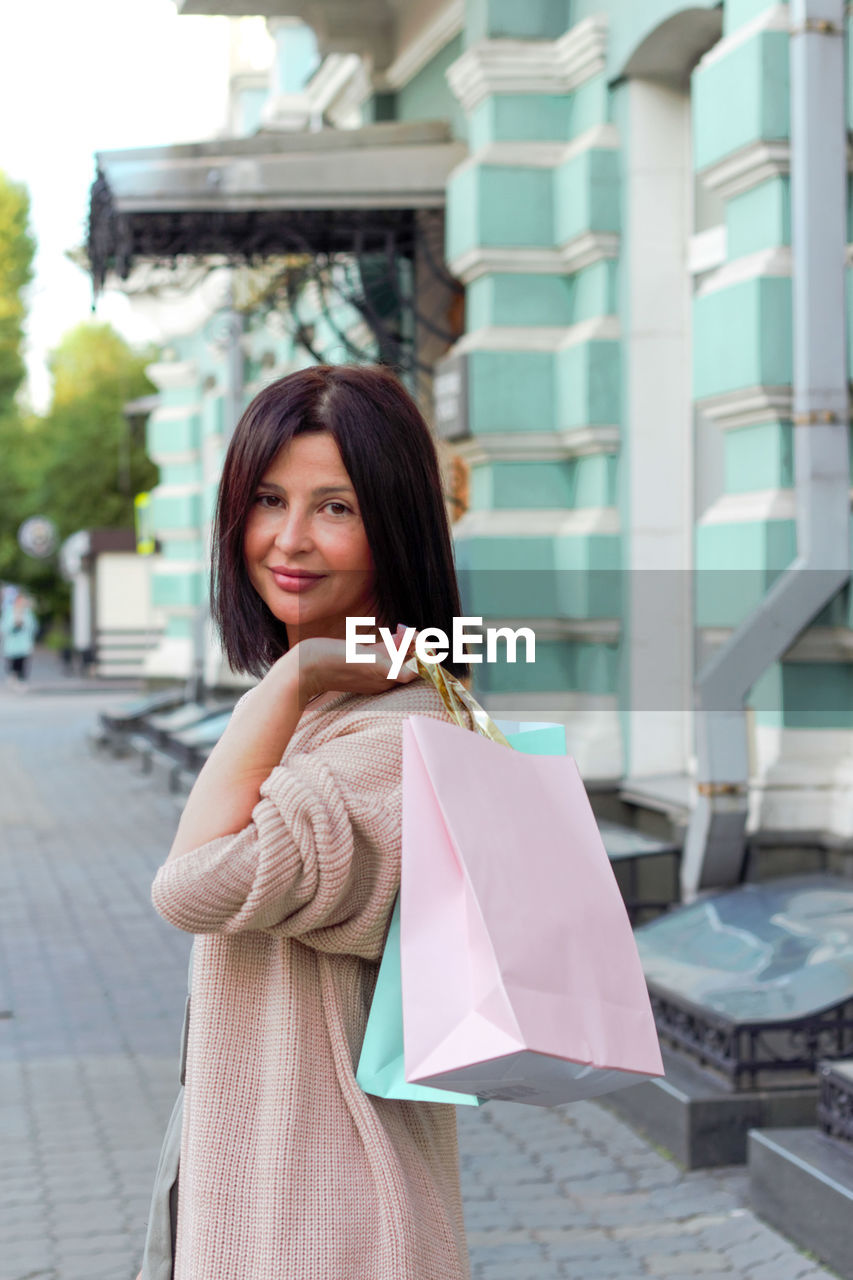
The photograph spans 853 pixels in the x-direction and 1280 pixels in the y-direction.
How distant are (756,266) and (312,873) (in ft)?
15.5

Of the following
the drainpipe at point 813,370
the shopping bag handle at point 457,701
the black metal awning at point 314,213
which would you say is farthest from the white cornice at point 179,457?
the shopping bag handle at point 457,701

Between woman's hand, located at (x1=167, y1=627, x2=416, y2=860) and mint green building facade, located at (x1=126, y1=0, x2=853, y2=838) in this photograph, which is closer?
woman's hand, located at (x1=167, y1=627, x2=416, y2=860)

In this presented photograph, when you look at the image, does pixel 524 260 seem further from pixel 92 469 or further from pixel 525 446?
pixel 92 469

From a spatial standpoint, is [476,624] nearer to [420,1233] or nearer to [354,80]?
[420,1233]

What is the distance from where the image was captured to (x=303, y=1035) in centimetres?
162

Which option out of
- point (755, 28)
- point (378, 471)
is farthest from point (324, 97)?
point (378, 471)

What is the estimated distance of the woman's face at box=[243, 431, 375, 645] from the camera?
167cm

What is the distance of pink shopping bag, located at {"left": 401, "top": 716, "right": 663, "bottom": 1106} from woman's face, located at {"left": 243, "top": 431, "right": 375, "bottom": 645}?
0.25 meters

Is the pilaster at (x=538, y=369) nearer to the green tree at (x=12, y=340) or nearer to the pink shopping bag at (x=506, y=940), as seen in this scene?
the pink shopping bag at (x=506, y=940)

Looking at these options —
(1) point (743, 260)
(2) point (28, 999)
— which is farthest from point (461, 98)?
(2) point (28, 999)

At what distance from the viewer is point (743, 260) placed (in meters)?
6.01

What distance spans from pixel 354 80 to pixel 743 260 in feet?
20.0

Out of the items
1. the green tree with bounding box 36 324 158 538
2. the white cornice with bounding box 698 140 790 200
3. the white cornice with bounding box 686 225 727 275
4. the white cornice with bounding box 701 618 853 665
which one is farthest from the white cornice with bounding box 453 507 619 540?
the green tree with bounding box 36 324 158 538
